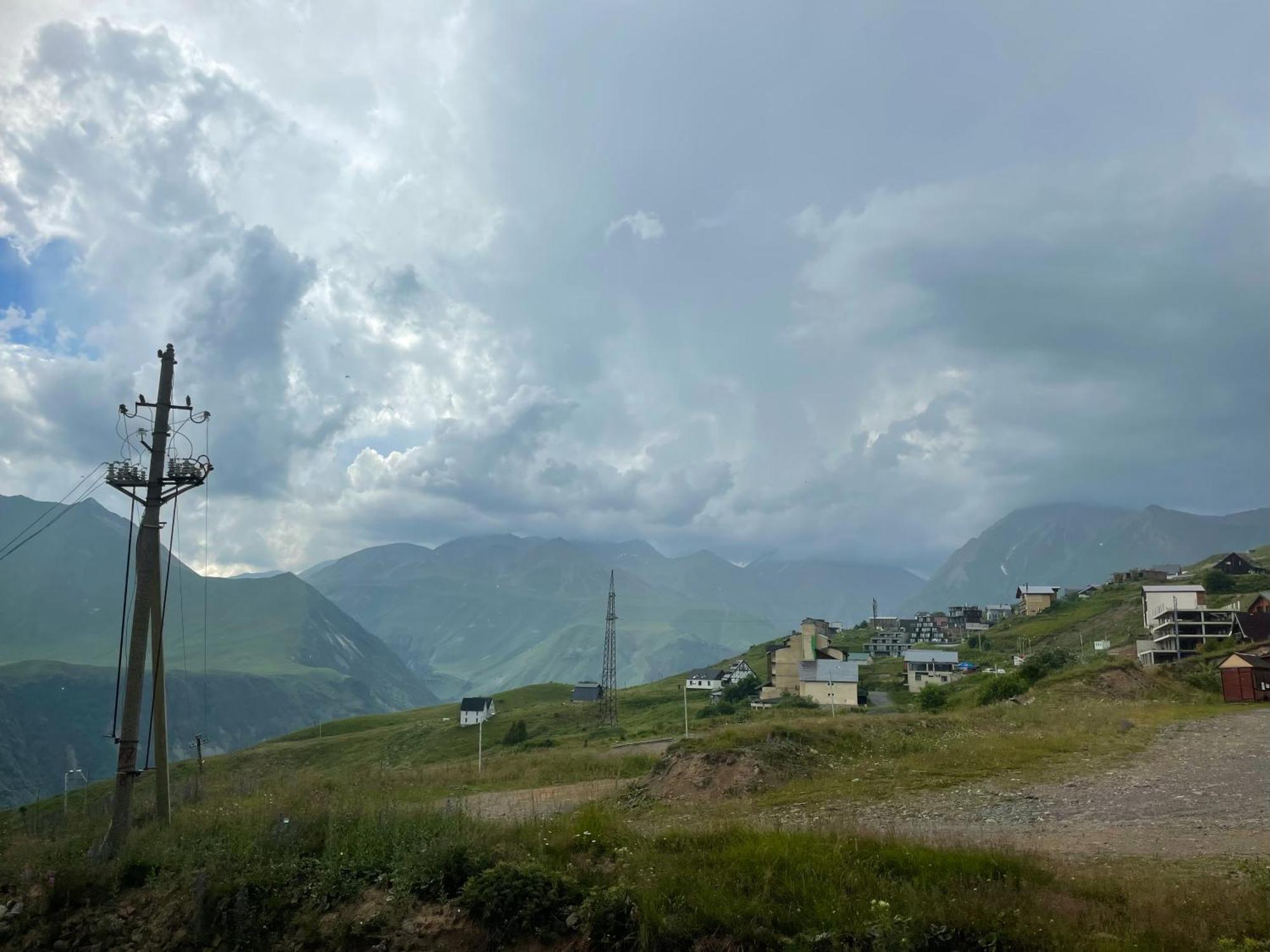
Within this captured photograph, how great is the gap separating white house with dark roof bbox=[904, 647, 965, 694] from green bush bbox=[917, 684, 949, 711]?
22161mm

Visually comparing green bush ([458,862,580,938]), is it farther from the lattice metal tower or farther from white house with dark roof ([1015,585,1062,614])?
white house with dark roof ([1015,585,1062,614])

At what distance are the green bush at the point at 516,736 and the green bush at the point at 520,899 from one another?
68.6 m

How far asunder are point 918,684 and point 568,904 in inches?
3539

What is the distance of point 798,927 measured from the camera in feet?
35.4

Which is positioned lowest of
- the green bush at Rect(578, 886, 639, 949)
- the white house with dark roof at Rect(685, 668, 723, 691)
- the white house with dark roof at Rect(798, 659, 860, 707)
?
the white house with dark roof at Rect(685, 668, 723, 691)

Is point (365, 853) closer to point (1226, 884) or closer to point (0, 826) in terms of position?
point (1226, 884)

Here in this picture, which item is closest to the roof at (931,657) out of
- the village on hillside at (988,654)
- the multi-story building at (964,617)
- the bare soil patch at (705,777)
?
the village on hillside at (988,654)

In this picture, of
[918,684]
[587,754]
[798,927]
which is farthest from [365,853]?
[918,684]

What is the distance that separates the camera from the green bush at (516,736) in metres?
80.3

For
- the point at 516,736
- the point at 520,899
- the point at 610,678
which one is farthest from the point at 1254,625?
the point at 520,899

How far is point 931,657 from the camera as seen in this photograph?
97625 mm

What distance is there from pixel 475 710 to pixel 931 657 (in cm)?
6531

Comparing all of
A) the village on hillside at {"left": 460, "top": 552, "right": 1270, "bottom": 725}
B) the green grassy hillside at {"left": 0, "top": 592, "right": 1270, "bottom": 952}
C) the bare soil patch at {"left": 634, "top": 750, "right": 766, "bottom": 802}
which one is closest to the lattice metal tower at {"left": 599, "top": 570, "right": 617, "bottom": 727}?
the village on hillside at {"left": 460, "top": 552, "right": 1270, "bottom": 725}

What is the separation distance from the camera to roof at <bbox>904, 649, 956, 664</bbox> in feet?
317
